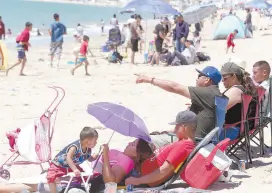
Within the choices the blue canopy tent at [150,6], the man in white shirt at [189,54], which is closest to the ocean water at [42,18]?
the blue canopy tent at [150,6]

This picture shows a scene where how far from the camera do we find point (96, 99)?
30.8 feet

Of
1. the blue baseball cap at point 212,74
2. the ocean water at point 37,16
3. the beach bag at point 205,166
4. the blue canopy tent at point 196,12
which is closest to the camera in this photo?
the beach bag at point 205,166

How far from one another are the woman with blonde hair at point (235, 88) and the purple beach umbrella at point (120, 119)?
1.14 metres

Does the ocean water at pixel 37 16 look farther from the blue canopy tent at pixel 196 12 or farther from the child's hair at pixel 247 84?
the child's hair at pixel 247 84

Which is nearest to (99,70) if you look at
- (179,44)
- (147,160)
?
(179,44)

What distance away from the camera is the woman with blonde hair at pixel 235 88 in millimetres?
5180

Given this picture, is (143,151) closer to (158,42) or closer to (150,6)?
(158,42)

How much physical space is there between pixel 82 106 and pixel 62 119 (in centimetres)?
96

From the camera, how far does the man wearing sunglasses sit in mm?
4781

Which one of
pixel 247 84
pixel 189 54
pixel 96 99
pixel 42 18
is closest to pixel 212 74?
pixel 247 84

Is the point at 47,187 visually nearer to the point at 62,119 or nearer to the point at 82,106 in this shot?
the point at 62,119

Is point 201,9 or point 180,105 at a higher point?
point 201,9

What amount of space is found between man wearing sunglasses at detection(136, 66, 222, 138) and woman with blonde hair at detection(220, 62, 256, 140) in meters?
0.31

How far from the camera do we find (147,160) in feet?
14.8
